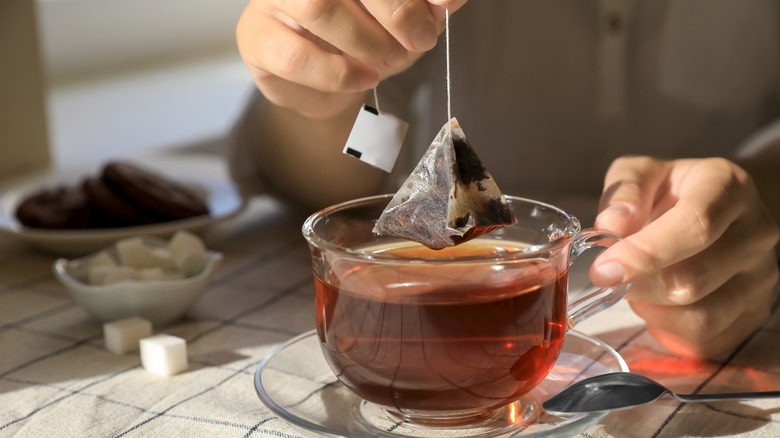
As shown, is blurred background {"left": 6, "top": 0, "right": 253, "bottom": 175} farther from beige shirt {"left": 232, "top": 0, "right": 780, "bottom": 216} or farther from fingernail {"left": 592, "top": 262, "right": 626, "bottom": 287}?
fingernail {"left": 592, "top": 262, "right": 626, "bottom": 287}

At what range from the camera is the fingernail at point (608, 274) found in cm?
79

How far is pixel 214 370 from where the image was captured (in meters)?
0.95

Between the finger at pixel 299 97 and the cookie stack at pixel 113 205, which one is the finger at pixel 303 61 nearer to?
the finger at pixel 299 97

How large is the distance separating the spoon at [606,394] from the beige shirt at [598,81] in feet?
3.23

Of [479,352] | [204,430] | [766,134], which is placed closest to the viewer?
[479,352]

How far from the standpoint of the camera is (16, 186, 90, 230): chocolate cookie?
1364mm

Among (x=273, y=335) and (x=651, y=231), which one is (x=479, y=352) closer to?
(x=651, y=231)

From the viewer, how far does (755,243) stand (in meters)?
0.95

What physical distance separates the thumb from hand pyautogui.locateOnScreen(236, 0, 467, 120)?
0.82 ft

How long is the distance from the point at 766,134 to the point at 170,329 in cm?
96

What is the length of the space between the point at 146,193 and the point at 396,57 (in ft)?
2.14

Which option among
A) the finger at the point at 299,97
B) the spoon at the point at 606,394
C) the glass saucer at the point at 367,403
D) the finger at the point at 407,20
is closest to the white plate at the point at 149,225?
the finger at the point at 299,97

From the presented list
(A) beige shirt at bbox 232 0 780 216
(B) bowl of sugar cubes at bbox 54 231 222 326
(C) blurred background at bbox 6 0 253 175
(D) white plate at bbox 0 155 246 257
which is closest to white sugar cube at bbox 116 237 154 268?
(B) bowl of sugar cubes at bbox 54 231 222 326

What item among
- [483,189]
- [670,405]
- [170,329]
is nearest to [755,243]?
[670,405]
